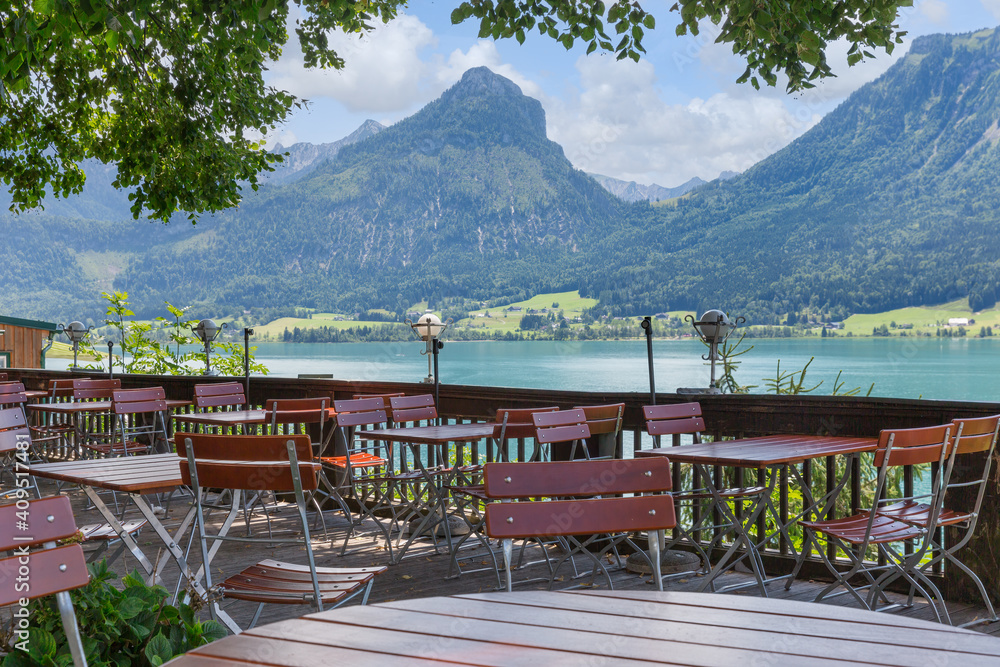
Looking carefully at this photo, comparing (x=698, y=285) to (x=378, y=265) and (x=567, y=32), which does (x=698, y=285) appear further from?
(x=567, y=32)

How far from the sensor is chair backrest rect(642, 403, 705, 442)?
4520mm

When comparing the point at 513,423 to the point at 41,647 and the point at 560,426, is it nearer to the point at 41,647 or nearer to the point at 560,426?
the point at 560,426

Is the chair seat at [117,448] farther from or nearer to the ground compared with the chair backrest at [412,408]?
nearer to the ground

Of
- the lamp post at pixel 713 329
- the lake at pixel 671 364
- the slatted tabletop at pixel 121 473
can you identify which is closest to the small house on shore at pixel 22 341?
the slatted tabletop at pixel 121 473

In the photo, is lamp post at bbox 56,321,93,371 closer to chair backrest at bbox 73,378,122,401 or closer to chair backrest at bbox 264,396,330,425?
chair backrest at bbox 73,378,122,401

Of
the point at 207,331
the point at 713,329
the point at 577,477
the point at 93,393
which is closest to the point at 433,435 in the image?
the point at 713,329

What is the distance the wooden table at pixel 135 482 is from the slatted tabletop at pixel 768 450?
2.20 meters

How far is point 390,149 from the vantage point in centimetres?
9331

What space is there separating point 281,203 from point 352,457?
78399mm

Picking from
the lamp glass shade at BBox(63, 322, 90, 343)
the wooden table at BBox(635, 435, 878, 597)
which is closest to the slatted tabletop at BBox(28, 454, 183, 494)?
the wooden table at BBox(635, 435, 878, 597)

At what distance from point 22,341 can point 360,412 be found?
54.4 feet

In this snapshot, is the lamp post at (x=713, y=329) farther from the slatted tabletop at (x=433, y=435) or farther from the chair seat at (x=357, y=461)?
the chair seat at (x=357, y=461)

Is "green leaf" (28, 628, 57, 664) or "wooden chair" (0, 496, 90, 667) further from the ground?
"wooden chair" (0, 496, 90, 667)

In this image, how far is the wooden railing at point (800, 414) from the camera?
390 centimetres
